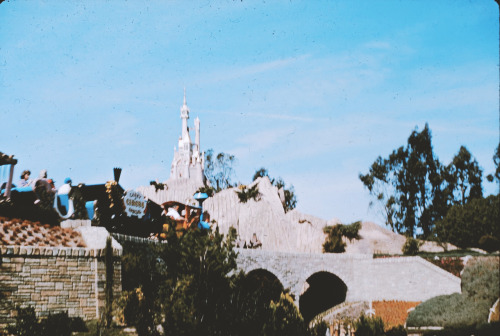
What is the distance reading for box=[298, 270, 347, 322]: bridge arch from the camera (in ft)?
135

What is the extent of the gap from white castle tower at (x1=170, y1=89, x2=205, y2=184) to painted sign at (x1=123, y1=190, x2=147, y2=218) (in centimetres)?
5584

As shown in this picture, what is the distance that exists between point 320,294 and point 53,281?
3170cm

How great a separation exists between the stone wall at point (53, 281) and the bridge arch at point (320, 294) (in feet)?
85.3

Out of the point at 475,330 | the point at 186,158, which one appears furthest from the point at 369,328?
the point at 186,158

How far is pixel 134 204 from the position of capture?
22.7 metres

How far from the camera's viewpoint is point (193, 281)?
11.6m

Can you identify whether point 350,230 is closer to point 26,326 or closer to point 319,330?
point 319,330

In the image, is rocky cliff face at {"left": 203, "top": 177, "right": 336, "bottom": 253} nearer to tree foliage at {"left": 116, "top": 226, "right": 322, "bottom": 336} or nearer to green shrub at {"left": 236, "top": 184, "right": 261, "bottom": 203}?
green shrub at {"left": 236, "top": 184, "right": 261, "bottom": 203}

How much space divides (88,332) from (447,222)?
42423 millimetres

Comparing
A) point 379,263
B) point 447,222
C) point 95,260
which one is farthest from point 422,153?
point 95,260

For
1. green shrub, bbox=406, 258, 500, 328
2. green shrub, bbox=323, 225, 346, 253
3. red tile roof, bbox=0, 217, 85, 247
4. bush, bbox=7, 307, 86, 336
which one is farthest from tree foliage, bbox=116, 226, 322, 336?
green shrub, bbox=323, 225, 346, 253

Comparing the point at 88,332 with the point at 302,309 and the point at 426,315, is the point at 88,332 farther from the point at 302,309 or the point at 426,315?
the point at 302,309

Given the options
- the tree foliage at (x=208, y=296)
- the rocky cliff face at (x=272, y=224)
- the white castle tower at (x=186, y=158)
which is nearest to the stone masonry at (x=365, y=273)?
the rocky cliff face at (x=272, y=224)

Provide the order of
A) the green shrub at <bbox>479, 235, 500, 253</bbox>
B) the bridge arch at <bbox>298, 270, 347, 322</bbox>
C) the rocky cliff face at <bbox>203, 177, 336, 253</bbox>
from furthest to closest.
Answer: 1. the rocky cliff face at <bbox>203, 177, 336, 253</bbox>
2. the bridge arch at <bbox>298, 270, 347, 322</bbox>
3. the green shrub at <bbox>479, 235, 500, 253</bbox>
